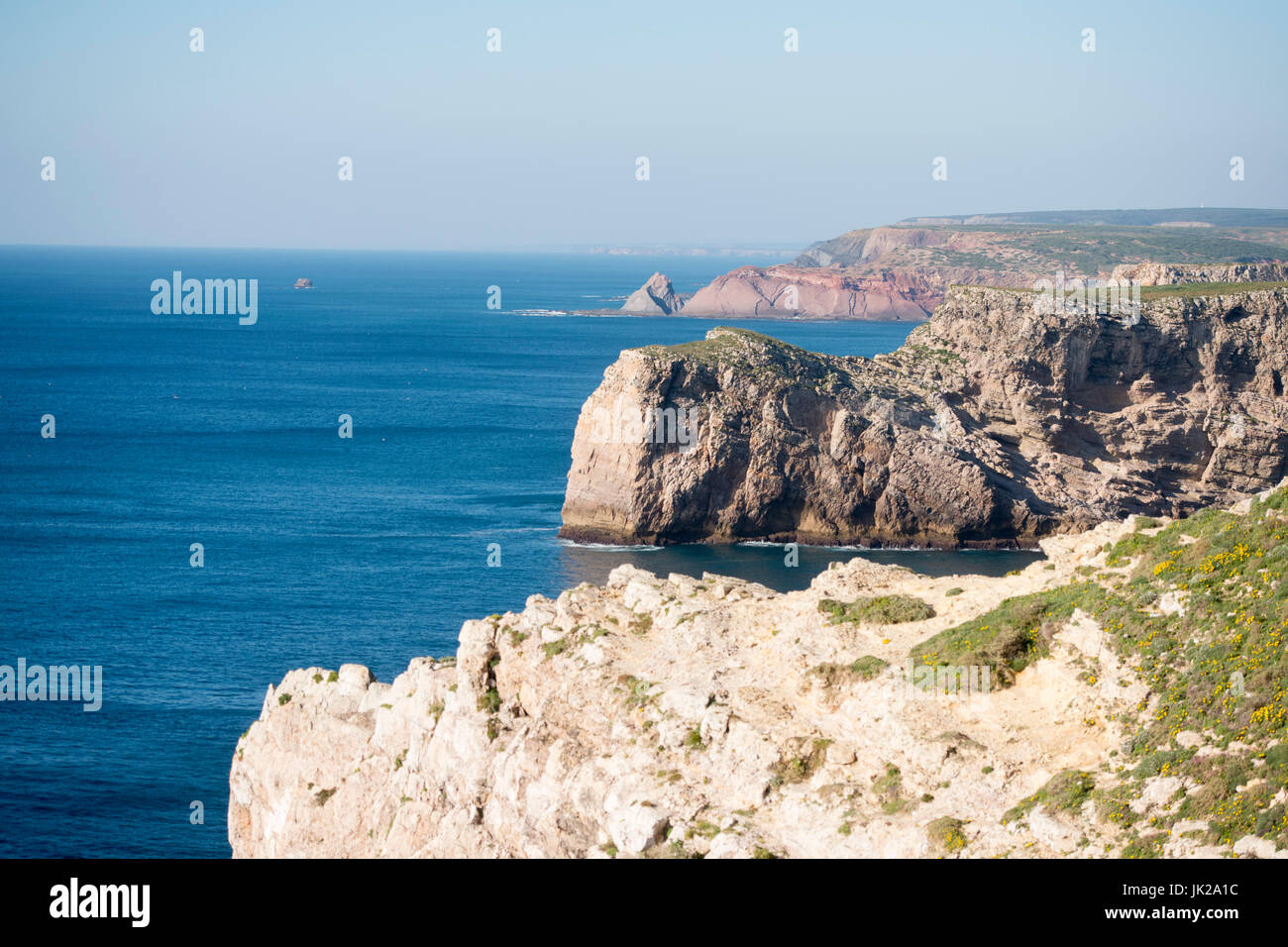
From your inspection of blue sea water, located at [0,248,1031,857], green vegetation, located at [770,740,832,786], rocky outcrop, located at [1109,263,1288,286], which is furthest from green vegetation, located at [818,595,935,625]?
rocky outcrop, located at [1109,263,1288,286]

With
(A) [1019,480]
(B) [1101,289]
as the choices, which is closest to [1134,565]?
(A) [1019,480]

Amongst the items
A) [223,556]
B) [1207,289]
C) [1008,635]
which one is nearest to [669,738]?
[1008,635]

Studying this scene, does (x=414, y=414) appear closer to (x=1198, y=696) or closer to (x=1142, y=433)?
(x=1142, y=433)
